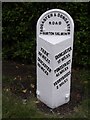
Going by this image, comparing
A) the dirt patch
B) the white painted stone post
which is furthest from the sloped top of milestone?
the dirt patch

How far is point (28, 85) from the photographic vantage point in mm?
6332

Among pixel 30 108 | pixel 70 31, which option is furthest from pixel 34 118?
pixel 70 31

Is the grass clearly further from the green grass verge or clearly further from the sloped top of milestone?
the sloped top of milestone

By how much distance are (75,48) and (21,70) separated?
40.7 inches

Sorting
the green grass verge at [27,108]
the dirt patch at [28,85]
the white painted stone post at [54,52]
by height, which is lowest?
the green grass verge at [27,108]

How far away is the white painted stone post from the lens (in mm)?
5367

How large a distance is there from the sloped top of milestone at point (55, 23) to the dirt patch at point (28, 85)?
1.13 metres

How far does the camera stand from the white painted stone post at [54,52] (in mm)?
5367

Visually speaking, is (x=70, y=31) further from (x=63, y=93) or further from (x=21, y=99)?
(x=21, y=99)

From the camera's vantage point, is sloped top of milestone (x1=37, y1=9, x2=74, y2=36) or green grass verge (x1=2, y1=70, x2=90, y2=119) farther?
green grass verge (x1=2, y1=70, x2=90, y2=119)

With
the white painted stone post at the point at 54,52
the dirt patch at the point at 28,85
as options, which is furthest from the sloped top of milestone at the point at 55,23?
the dirt patch at the point at 28,85

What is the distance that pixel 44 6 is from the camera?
6.64 m

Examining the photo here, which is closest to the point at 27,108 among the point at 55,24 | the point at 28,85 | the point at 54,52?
the point at 28,85

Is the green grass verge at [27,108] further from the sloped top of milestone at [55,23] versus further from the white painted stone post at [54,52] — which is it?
the sloped top of milestone at [55,23]
